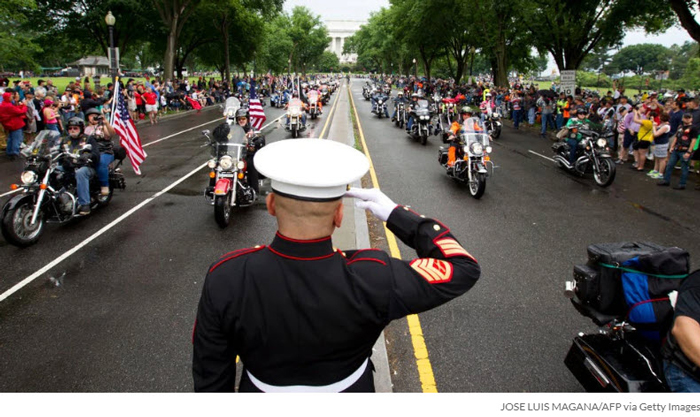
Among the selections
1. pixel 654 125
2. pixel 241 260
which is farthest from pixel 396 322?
pixel 654 125

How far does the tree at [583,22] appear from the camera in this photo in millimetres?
23641

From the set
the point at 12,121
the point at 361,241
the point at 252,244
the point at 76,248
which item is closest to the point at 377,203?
the point at 361,241

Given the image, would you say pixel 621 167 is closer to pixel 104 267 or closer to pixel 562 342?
pixel 562 342

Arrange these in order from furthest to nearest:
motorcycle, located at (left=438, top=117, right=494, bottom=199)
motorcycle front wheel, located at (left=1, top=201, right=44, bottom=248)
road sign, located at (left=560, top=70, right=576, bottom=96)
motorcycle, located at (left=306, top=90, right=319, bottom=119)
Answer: motorcycle, located at (left=306, top=90, right=319, bottom=119), road sign, located at (left=560, top=70, right=576, bottom=96), motorcycle, located at (left=438, top=117, right=494, bottom=199), motorcycle front wheel, located at (left=1, top=201, right=44, bottom=248)

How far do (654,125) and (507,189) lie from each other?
4.39 meters

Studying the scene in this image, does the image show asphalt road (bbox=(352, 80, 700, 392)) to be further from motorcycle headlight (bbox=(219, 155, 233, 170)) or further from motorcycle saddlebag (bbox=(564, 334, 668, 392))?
motorcycle headlight (bbox=(219, 155, 233, 170))

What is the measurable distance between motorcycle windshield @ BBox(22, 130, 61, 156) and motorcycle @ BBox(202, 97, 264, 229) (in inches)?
91.3

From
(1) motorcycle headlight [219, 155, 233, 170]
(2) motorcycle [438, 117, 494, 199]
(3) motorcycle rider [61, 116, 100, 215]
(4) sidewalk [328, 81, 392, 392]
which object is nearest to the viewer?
(4) sidewalk [328, 81, 392, 392]

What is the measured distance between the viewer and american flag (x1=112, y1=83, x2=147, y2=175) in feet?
30.6

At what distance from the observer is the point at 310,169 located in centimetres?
146

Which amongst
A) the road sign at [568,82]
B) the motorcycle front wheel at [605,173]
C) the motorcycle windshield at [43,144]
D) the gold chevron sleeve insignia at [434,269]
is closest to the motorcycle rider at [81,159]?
the motorcycle windshield at [43,144]

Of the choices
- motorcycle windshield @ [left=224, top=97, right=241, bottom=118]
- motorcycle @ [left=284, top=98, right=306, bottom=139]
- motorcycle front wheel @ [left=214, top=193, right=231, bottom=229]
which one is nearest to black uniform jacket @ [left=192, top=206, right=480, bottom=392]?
motorcycle front wheel @ [left=214, top=193, right=231, bottom=229]

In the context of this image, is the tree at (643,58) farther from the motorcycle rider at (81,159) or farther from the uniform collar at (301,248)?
the uniform collar at (301,248)

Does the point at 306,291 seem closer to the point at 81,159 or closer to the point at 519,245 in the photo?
the point at 519,245
